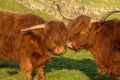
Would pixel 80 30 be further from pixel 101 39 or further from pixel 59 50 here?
pixel 59 50

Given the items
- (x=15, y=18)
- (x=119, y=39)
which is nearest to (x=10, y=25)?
(x=15, y=18)

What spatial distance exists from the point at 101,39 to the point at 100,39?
0.04m

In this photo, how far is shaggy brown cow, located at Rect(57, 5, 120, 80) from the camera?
10.9 m

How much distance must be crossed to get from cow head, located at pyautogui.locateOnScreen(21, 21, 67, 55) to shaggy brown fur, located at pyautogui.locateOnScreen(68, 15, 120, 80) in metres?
0.30

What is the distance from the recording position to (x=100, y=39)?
36.3 feet

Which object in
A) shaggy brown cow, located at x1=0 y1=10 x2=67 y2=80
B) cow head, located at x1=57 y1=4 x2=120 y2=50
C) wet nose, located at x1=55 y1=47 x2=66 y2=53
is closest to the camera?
cow head, located at x1=57 y1=4 x2=120 y2=50

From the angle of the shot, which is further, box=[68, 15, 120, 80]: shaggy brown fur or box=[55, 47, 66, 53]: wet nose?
box=[55, 47, 66, 53]: wet nose

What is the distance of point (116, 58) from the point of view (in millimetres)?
10789

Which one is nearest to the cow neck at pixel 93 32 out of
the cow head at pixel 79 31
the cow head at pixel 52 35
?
the cow head at pixel 79 31

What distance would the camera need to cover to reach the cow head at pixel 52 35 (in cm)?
1133

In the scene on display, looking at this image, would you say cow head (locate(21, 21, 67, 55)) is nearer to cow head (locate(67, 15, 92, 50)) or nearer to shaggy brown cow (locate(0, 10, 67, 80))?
shaggy brown cow (locate(0, 10, 67, 80))

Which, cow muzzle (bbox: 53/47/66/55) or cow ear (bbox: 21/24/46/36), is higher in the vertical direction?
cow ear (bbox: 21/24/46/36)

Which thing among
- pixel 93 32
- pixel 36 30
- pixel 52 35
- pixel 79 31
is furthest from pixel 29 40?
pixel 93 32

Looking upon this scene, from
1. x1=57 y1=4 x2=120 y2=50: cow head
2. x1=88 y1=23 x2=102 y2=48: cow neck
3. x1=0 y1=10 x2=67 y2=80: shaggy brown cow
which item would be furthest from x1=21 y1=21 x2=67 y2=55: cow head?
x1=88 y1=23 x2=102 y2=48: cow neck
